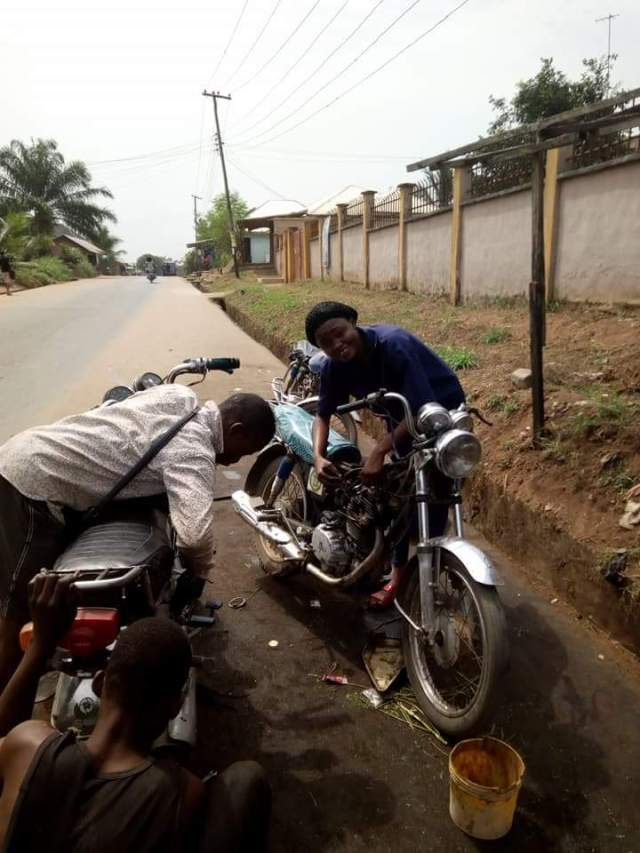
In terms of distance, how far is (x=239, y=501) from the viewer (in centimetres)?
358

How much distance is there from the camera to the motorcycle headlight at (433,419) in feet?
7.63

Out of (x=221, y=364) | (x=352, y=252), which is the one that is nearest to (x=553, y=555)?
(x=221, y=364)

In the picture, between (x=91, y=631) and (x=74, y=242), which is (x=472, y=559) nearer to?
(x=91, y=631)

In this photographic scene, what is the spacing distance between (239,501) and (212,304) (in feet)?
63.8

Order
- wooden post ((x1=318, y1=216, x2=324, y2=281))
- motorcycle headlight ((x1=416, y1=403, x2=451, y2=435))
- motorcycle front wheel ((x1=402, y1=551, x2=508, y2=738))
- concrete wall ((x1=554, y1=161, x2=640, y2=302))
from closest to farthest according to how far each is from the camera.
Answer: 1. motorcycle front wheel ((x1=402, y1=551, x2=508, y2=738))
2. motorcycle headlight ((x1=416, y1=403, x2=451, y2=435))
3. concrete wall ((x1=554, y1=161, x2=640, y2=302))
4. wooden post ((x1=318, y1=216, x2=324, y2=281))

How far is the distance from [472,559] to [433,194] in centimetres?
1117

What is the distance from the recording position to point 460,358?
6.34m

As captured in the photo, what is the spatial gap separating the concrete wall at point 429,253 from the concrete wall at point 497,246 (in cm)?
90

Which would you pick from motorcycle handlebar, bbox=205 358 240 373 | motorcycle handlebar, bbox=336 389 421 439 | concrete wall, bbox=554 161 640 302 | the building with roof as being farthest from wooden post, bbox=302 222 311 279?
the building with roof

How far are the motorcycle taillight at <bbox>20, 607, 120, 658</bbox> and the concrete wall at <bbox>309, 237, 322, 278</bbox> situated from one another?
20.9m

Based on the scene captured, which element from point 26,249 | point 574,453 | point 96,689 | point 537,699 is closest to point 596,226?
point 574,453

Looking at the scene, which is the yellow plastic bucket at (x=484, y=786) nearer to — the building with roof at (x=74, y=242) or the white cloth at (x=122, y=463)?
the white cloth at (x=122, y=463)

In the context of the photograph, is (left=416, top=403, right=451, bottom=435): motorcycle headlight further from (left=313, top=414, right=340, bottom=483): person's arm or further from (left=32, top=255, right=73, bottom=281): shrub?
(left=32, top=255, right=73, bottom=281): shrub

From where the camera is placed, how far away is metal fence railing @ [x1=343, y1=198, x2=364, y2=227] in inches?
663
